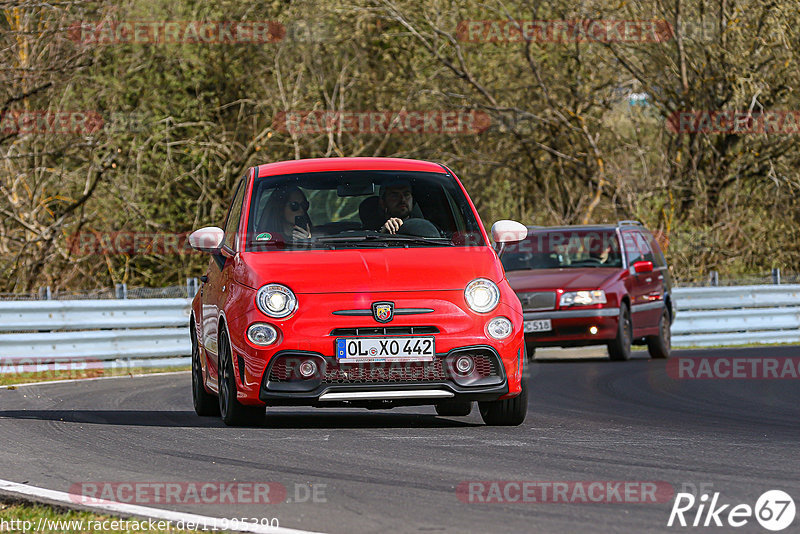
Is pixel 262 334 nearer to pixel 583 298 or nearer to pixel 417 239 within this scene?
pixel 417 239

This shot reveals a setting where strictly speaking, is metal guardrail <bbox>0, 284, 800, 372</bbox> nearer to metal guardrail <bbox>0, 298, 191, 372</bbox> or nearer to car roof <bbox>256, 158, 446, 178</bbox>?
metal guardrail <bbox>0, 298, 191, 372</bbox>

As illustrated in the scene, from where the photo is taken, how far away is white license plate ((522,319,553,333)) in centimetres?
1820

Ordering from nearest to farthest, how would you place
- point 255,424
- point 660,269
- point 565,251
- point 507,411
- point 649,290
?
point 507,411
point 255,424
point 565,251
point 649,290
point 660,269

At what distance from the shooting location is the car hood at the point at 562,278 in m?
18.2

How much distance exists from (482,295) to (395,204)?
4.01 feet

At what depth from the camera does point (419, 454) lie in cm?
761

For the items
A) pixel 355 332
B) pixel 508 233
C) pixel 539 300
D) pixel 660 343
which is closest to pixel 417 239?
pixel 508 233

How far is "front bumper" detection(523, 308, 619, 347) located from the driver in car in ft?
28.8

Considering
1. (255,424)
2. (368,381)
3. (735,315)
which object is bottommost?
(735,315)

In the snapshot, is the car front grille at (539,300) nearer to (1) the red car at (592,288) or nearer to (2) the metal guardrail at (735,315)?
(1) the red car at (592,288)

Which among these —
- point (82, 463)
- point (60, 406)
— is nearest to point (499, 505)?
point (82, 463)

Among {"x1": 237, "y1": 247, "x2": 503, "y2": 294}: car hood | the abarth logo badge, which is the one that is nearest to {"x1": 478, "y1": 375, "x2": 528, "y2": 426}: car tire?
{"x1": 237, "y1": 247, "x2": 503, "y2": 294}: car hood

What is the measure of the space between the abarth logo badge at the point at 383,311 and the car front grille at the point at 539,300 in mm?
9962

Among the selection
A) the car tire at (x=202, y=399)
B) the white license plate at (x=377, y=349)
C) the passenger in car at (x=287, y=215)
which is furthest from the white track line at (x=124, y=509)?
the car tire at (x=202, y=399)
